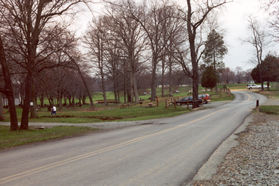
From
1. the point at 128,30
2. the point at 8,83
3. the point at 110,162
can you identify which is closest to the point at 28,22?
the point at 8,83

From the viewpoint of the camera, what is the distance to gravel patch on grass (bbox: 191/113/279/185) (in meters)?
5.30

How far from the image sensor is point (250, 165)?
21.2 ft

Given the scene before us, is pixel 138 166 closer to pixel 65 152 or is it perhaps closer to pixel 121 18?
pixel 65 152

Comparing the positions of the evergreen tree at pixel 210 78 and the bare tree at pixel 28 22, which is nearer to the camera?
the bare tree at pixel 28 22

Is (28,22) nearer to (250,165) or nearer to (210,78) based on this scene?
(250,165)

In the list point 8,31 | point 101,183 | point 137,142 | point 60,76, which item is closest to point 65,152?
point 137,142

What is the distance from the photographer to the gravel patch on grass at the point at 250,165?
17.4 feet

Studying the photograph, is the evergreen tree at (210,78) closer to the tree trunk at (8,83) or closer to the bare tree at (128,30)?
the bare tree at (128,30)

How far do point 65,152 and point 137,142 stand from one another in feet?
9.48

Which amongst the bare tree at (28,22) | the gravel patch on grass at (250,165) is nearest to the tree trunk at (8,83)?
the bare tree at (28,22)

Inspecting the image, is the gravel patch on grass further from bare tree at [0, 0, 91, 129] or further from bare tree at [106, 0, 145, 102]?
bare tree at [106, 0, 145, 102]

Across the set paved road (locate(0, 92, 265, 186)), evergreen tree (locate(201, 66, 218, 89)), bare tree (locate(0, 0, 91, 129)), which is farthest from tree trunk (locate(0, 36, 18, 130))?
evergreen tree (locate(201, 66, 218, 89))

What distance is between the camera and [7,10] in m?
13.1

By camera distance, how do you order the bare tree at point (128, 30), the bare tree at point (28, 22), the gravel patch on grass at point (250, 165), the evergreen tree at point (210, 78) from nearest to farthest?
the gravel patch on grass at point (250, 165)
the bare tree at point (28, 22)
the bare tree at point (128, 30)
the evergreen tree at point (210, 78)
